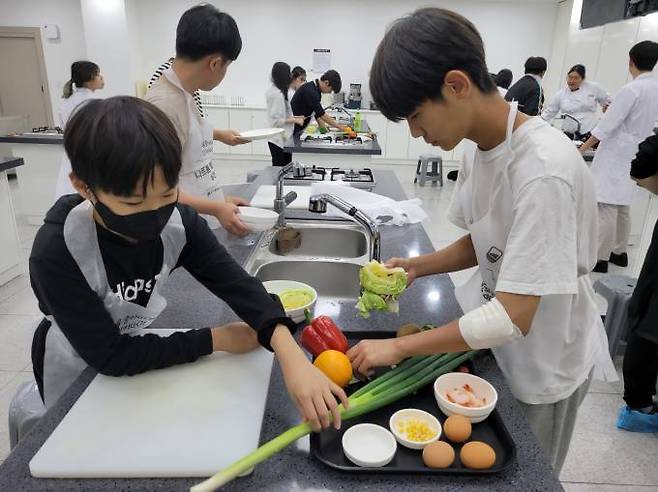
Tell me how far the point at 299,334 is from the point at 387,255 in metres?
0.61

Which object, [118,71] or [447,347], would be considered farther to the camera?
[118,71]

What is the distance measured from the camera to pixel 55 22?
7336mm

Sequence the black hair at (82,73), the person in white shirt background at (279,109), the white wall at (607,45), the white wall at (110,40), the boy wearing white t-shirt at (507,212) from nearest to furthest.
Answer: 1. the boy wearing white t-shirt at (507,212)
2. the black hair at (82,73)
3. the person in white shirt background at (279,109)
4. the white wall at (607,45)
5. the white wall at (110,40)

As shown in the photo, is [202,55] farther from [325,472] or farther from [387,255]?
[325,472]

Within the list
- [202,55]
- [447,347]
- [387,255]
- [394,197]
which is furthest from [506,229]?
[394,197]

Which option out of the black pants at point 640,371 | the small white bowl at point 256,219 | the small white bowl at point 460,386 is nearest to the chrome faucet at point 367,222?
the small white bowl at point 256,219

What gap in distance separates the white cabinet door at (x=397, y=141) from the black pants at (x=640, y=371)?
6.01 metres

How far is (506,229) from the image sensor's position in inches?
35.5

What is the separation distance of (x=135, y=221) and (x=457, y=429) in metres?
0.60

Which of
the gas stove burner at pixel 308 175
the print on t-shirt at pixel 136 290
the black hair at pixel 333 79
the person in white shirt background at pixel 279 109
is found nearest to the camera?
the print on t-shirt at pixel 136 290

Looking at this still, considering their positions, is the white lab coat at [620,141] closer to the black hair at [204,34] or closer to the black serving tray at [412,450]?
the black hair at [204,34]

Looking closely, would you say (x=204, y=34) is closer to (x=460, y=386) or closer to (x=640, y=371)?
(x=460, y=386)

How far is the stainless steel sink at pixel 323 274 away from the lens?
164 centimetres

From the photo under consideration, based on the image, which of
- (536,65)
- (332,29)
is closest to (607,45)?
(536,65)
